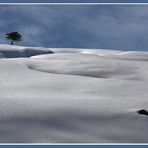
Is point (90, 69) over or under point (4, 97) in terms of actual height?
over

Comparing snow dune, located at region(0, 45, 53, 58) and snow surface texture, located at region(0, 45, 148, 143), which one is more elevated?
snow dune, located at region(0, 45, 53, 58)

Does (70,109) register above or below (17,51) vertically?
below

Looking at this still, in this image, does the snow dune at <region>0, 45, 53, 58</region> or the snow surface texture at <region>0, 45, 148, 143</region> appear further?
the snow dune at <region>0, 45, 53, 58</region>

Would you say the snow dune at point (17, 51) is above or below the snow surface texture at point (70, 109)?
above

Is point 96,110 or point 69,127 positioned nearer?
point 69,127

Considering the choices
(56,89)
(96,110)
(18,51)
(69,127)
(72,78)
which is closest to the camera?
(69,127)

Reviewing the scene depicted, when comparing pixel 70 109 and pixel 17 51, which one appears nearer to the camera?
pixel 70 109

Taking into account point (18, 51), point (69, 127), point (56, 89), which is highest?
point (18, 51)

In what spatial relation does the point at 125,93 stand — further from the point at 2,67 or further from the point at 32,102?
the point at 2,67

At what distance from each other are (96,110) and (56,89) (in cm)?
191

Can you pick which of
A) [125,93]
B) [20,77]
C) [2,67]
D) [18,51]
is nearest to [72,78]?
[20,77]

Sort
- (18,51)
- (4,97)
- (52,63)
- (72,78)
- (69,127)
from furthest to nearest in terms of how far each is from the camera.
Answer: (18,51) < (52,63) < (72,78) < (4,97) < (69,127)

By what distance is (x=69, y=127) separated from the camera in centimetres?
509

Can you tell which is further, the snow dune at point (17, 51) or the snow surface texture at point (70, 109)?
the snow dune at point (17, 51)
